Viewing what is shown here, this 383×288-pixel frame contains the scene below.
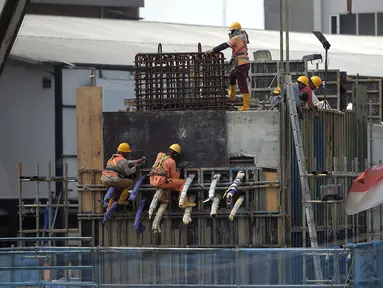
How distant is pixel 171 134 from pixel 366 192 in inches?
172

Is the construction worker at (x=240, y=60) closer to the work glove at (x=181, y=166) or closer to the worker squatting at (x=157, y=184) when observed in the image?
the work glove at (x=181, y=166)

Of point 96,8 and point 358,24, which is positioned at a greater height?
point 96,8

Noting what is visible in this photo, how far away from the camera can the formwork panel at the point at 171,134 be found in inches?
1034

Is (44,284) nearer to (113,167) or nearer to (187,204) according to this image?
(113,167)

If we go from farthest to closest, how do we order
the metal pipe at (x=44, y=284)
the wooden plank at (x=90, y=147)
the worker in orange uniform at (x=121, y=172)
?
the wooden plank at (x=90, y=147) → the worker in orange uniform at (x=121, y=172) → the metal pipe at (x=44, y=284)

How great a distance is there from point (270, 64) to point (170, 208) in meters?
7.85

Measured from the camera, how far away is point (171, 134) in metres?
26.5

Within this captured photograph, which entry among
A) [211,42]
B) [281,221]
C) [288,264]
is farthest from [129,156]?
[211,42]

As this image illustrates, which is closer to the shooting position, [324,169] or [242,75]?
[242,75]

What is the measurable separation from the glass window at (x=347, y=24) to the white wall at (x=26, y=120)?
1508 inches

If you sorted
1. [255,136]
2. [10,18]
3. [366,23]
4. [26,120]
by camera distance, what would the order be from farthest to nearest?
[366,23] < [26,120] < [255,136] < [10,18]

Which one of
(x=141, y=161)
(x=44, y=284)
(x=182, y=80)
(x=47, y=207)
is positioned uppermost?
(x=182, y=80)

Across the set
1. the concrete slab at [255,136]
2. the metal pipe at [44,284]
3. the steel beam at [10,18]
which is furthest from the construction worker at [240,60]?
the metal pipe at [44,284]

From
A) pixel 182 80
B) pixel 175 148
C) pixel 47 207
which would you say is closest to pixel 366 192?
pixel 175 148
